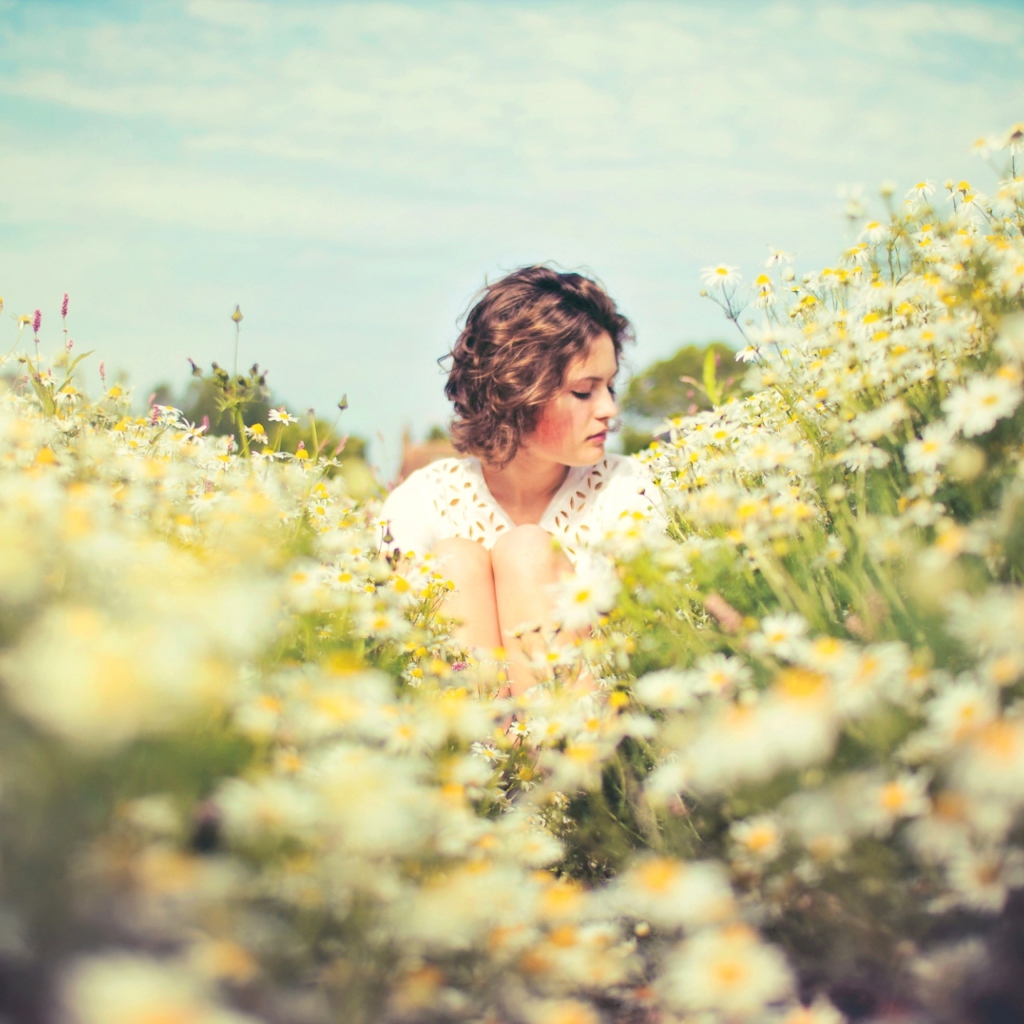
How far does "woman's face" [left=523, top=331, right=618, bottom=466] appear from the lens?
130 inches

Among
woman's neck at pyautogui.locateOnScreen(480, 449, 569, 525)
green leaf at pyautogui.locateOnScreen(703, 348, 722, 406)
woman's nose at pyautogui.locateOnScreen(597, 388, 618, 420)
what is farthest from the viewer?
woman's neck at pyautogui.locateOnScreen(480, 449, 569, 525)

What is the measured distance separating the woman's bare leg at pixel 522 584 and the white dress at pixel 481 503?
16.2 inches

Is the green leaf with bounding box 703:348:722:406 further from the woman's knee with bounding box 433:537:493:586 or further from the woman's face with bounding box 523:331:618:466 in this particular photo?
the woman's knee with bounding box 433:537:493:586

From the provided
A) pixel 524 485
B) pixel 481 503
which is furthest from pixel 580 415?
pixel 481 503

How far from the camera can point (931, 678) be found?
121 centimetres

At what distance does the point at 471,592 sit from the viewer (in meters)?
2.93

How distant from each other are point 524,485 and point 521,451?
6.7 inches

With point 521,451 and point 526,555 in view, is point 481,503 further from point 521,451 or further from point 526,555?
point 526,555

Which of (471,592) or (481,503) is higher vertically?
(481,503)

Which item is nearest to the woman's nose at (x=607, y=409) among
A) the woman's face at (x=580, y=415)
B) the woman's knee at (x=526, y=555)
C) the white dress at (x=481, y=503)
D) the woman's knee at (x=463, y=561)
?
the woman's face at (x=580, y=415)

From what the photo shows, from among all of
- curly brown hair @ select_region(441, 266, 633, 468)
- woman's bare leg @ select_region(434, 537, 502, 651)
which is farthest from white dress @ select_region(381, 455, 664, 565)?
woman's bare leg @ select_region(434, 537, 502, 651)

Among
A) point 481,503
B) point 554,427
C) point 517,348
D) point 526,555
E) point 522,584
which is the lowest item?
point 522,584

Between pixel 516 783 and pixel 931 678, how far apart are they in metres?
1.42

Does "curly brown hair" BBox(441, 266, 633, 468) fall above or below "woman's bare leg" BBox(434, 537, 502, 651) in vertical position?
above
